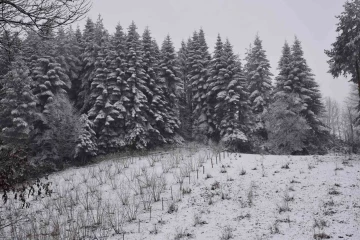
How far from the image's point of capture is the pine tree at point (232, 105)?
27.2m

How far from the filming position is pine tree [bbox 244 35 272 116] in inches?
1254

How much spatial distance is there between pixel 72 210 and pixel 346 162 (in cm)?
932

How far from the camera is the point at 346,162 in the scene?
906 centimetres

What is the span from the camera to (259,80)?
32.9 m

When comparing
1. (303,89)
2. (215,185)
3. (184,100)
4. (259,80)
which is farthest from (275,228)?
(184,100)

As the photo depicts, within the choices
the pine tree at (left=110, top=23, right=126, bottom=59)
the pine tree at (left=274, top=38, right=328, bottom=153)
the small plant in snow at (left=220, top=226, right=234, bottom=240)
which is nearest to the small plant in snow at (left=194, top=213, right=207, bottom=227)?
the small plant in snow at (left=220, top=226, right=234, bottom=240)

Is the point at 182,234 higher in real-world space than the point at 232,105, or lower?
lower

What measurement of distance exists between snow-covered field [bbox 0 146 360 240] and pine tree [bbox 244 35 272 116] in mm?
22795

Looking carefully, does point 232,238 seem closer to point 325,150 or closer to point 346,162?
point 346,162

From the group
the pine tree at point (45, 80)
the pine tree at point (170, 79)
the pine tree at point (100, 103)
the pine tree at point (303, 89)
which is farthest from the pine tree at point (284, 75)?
the pine tree at point (45, 80)

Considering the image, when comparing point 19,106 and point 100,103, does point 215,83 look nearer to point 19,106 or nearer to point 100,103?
point 100,103

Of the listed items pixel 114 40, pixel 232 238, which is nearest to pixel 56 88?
pixel 114 40

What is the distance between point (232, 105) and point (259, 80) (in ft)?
23.9

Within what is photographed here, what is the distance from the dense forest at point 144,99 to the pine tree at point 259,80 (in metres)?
0.13
